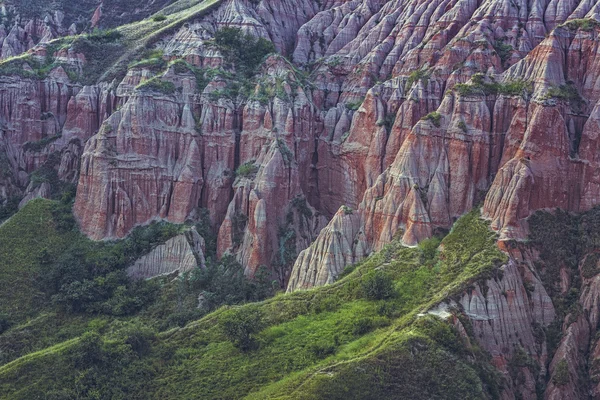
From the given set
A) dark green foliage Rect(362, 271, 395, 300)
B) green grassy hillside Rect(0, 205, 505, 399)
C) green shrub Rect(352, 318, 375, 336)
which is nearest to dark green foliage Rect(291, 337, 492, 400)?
green grassy hillside Rect(0, 205, 505, 399)

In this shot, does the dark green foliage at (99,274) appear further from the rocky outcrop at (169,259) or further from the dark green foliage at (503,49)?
the dark green foliage at (503,49)

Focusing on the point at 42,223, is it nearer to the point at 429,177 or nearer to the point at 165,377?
the point at 165,377

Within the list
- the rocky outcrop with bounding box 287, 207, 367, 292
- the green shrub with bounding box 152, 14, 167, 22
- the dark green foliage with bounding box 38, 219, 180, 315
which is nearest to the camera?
the rocky outcrop with bounding box 287, 207, 367, 292

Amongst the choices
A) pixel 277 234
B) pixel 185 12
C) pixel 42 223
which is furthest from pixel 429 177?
pixel 185 12

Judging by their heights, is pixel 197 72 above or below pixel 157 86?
above

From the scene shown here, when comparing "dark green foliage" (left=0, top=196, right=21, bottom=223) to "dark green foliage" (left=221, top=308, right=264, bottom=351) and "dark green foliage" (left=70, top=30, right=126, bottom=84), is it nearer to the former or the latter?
"dark green foliage" (left=70, top=30, right=126, bottom=84)

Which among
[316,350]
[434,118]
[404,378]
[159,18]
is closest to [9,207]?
[159,18]

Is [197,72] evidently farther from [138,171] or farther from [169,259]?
[169,259]
